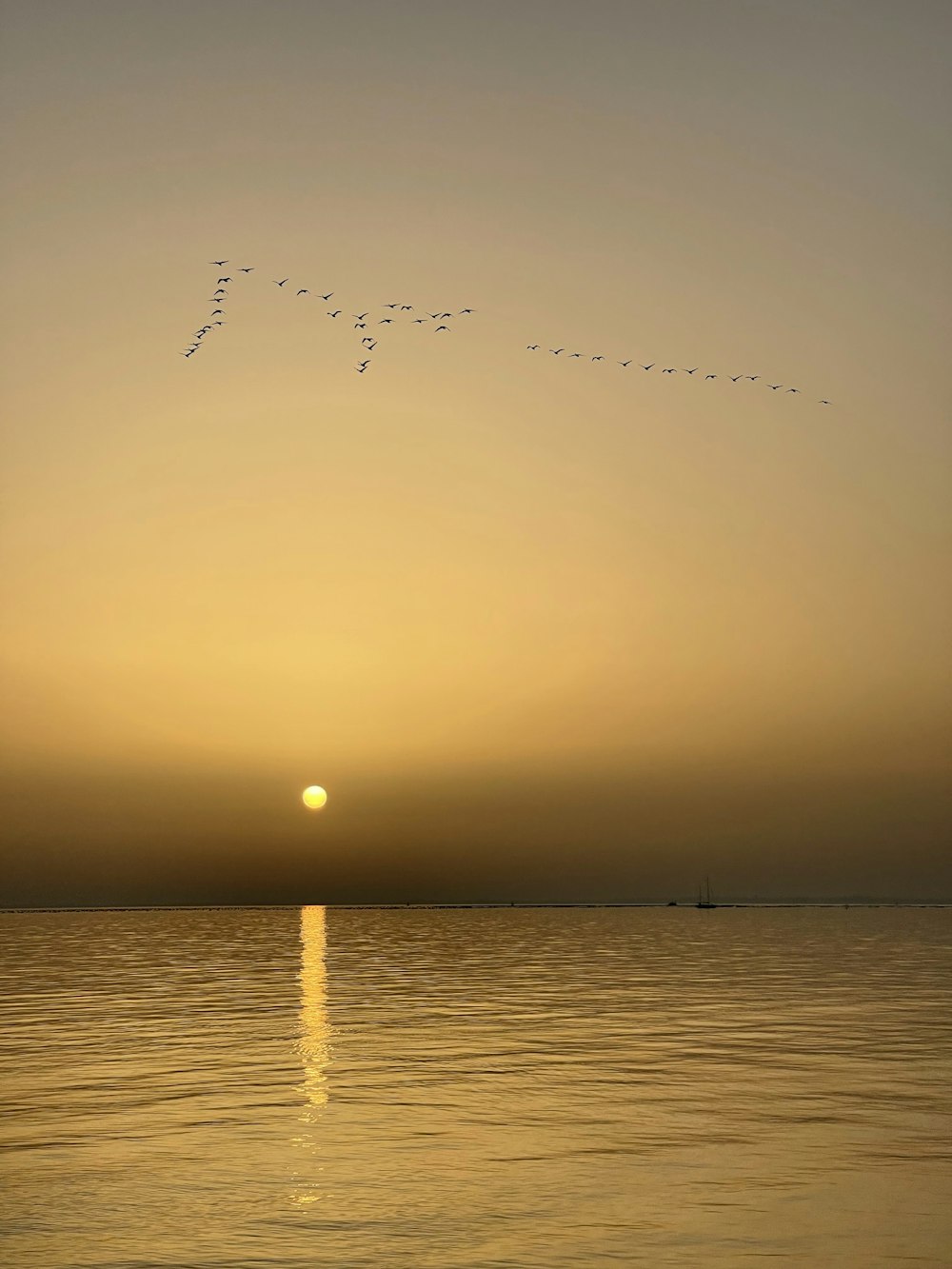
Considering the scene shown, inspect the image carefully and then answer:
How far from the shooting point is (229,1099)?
38875 millimetres

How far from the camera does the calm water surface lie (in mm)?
24469

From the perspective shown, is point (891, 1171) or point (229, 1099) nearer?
point (891, 1171)

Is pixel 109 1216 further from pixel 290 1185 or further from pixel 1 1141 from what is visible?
pixel 1 1141

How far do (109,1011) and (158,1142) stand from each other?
35301mm

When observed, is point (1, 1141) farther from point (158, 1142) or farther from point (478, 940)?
point (478, 940)

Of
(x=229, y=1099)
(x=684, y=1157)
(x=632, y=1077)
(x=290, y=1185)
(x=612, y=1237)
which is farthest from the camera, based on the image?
(x=632, y=1077)

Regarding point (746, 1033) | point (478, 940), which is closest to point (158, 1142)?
point (746, 1033)

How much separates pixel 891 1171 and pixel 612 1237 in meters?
8.24

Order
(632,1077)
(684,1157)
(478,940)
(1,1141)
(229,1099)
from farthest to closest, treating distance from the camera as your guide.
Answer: (478,940) → (632,1077) → (229,1099) → (1,1141) → (684,1157)

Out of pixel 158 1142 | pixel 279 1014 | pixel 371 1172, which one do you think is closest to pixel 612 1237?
pixel 371 1172

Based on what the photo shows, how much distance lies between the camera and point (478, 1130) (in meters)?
34.2

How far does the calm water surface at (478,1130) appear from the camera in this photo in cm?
2447

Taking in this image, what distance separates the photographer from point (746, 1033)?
54969 millimetres

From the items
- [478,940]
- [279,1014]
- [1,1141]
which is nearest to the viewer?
[1,1141]
